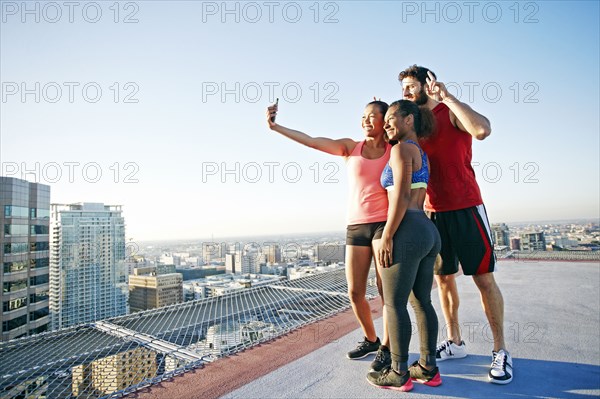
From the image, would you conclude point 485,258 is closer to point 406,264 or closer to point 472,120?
point 406,264

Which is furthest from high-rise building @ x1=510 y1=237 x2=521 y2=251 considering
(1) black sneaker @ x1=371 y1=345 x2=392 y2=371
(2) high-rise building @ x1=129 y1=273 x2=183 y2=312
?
(2) high-rise building @ x1=129 y1=273 x2=183 y2=312

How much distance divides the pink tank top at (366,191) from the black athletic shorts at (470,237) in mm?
361

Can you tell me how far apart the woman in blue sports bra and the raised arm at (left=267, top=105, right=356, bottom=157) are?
383mm

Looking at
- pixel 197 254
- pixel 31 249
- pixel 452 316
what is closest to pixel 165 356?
pixel 452 316

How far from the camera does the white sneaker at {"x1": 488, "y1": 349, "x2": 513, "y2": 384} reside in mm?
1376

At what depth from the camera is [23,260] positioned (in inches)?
1085

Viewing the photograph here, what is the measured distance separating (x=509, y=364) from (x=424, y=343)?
423mm

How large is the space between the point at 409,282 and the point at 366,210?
0.41 metres

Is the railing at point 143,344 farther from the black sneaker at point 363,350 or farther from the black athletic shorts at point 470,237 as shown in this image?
the black athletic shorts at point 470,237

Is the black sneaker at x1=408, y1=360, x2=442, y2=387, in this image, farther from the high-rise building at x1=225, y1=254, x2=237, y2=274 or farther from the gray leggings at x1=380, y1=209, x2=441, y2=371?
the high-rise building at x1=225, y1=254, x2=237, y2=274

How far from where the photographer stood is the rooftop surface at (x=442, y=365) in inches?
52.1

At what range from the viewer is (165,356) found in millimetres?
1776

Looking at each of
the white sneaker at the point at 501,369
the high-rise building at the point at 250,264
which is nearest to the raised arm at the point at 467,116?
the white sneaker at the point at 501,369

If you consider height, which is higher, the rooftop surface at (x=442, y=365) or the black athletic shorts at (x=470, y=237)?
the black athletic shorts at (x=470, y=237)
